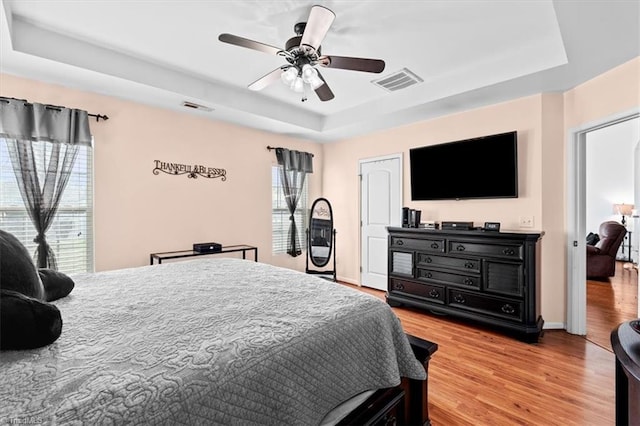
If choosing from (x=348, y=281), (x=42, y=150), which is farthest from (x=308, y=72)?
→ (x=348, y=281)

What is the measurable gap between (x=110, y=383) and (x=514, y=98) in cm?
412

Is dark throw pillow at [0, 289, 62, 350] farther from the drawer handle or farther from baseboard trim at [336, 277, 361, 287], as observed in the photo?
baseboard trim at [336, 277, 361, 287]

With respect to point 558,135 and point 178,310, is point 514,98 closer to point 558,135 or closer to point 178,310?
point 558,135

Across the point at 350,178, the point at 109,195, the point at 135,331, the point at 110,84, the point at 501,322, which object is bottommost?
the point at 501,322

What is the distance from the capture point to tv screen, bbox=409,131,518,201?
337 cm

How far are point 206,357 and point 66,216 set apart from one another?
9.90 ft

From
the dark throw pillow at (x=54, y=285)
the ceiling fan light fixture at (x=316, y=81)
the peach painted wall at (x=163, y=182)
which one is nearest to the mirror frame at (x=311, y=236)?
the peach painted wall at (x=163, y=182)

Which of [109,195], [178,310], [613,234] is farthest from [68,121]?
[613,234]

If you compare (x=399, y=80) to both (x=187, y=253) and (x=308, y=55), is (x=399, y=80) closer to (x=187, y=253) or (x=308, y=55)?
(x=308, y=55)

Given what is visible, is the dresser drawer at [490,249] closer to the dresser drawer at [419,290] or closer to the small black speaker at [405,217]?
the dresser drawer at [419,290]

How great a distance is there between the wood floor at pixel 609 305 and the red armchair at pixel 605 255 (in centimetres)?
16

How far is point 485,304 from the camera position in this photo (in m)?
3.16

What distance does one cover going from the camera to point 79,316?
1300 mm

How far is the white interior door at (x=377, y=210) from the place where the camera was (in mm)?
4527
